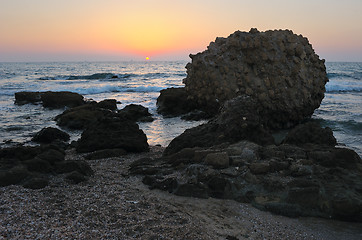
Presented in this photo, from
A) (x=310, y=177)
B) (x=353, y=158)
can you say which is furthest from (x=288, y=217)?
(x=353, y=158)

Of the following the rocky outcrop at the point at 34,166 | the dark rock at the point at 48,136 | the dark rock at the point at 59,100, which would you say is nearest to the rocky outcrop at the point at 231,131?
the rocky outcrop at the point at 34,166

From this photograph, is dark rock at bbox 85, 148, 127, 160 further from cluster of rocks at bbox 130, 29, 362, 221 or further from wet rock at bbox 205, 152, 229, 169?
wet rock at bbox 205, 152, 229, 169

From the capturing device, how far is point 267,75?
→ 11.5 m

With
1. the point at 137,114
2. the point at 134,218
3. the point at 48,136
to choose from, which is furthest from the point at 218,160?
the point at 137,114

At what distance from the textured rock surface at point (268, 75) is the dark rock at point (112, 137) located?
4.73 metres

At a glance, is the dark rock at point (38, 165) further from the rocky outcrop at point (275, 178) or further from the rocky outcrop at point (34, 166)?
the rocky outcrop at point (275, 178)

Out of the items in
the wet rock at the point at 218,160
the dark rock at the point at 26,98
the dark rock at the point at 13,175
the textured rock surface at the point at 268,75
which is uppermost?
the textured rock surface at the point at 268,75

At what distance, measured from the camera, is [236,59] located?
12.1 meters

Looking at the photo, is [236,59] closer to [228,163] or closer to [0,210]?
[228,163]

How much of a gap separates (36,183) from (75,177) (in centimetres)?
59

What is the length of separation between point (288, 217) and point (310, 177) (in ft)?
2.93

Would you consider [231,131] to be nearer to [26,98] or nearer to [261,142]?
[261,142]

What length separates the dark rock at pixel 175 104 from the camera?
14.2 m

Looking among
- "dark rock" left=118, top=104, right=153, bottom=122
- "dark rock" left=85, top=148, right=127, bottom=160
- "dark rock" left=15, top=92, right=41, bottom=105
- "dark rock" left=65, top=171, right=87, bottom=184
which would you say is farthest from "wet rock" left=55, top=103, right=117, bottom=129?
"dark rock" left=15, top=92, right=41, bottom=105
